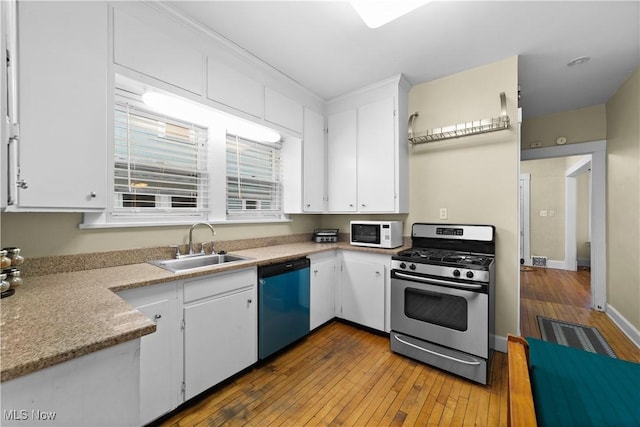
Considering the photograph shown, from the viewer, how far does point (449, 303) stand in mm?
2084

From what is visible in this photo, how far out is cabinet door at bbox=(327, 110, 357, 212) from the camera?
314 cm

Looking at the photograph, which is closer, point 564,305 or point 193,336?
point 193,336

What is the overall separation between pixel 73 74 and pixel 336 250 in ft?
8.22

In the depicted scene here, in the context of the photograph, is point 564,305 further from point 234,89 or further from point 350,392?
point 234,89

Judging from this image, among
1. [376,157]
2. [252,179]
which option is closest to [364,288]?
[376,157]

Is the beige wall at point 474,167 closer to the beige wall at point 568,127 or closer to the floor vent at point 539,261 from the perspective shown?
the beige wall at point 568,127

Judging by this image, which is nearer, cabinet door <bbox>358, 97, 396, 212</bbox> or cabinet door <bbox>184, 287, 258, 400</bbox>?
cabinet door <bbox>184, 287, 258, 400</bbox>

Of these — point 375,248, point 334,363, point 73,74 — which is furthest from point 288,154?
point 334,363

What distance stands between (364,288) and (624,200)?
302cm

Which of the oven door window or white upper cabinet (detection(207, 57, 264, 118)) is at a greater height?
white upper cabinet (detection(207, 57, 264, 118))

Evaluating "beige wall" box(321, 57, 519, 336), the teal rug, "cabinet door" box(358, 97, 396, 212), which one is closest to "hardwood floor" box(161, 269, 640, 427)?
the teal rug

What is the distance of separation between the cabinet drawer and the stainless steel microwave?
134 centimetres

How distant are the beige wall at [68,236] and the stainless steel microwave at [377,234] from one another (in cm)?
161

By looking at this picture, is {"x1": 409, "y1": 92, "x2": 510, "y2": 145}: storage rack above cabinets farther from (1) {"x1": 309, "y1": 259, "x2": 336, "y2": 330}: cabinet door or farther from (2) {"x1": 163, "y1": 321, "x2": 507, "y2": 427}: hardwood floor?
(2) {"x1": 163, "y1": 321, "x2": 507, "y2": 427}: hardwood floor
